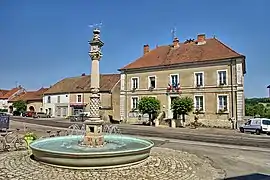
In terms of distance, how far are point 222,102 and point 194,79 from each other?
14.2ft

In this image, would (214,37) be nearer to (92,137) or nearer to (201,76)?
(201,76)

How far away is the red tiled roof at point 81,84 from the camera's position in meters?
46.0

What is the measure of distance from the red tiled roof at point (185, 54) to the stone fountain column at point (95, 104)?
21585 mm

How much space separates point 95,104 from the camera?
11031 mm

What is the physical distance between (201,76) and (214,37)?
23.8 feet

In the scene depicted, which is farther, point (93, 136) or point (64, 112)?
point (64, 112)

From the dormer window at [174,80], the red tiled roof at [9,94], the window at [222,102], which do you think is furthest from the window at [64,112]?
the red tiled roof at [9,94]

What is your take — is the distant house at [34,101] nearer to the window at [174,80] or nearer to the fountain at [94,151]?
the window at [174,80]

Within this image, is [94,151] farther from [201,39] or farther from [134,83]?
[201,39]

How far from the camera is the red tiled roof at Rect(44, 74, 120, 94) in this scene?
45969 millimetres

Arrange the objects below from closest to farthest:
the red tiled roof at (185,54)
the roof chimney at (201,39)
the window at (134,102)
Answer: the red tiled roof at (185,54), the roof chimney at (201,39), the window at (134,102)

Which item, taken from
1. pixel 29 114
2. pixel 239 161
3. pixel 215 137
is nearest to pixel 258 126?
pixel 215 137

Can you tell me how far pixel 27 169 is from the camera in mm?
8008

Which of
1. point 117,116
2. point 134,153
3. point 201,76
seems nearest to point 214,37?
point 201,76
